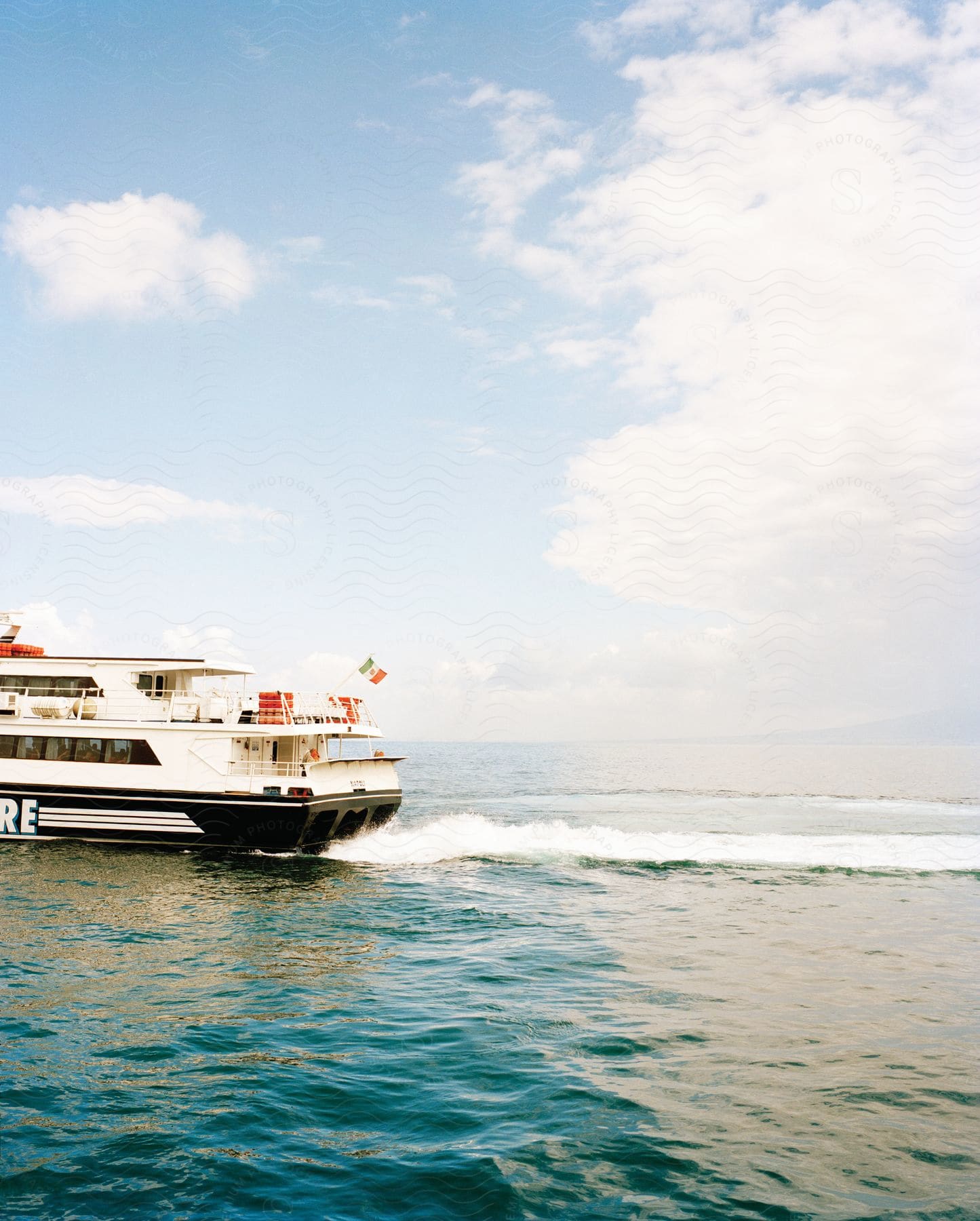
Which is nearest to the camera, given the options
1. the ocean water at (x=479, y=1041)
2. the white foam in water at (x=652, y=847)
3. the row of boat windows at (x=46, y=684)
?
the ocean water at (x=479, y=1041)

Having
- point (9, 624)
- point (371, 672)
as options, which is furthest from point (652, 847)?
point (9, 624)

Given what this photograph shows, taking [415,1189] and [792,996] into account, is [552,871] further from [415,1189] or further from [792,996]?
[415,1189]

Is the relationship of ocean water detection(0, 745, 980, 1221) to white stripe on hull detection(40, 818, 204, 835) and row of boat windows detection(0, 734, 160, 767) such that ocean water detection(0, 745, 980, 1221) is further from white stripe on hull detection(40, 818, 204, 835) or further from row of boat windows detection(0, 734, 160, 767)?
row of boat windows detection(0, 734, 160, 767)

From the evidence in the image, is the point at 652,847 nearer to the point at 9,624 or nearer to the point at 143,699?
the point at 143,699

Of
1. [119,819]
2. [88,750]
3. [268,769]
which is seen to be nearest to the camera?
[119,819]

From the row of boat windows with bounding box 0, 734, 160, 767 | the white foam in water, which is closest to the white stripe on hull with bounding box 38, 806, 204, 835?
the row of boat windows with bounding box 0, 734, 160, 767

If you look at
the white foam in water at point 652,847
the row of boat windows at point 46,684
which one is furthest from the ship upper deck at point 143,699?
the white foam in water at point 652,847

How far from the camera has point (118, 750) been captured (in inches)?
1048

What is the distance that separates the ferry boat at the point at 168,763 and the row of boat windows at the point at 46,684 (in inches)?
1.7

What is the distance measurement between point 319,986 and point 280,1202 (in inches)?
256

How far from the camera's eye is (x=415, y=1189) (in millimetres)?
7723

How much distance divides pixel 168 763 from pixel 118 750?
1783 mm

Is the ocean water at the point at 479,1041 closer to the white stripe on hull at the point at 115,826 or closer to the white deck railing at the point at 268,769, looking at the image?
the white stripe on hull at the point at 115,826

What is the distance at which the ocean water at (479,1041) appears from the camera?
7.87 m
